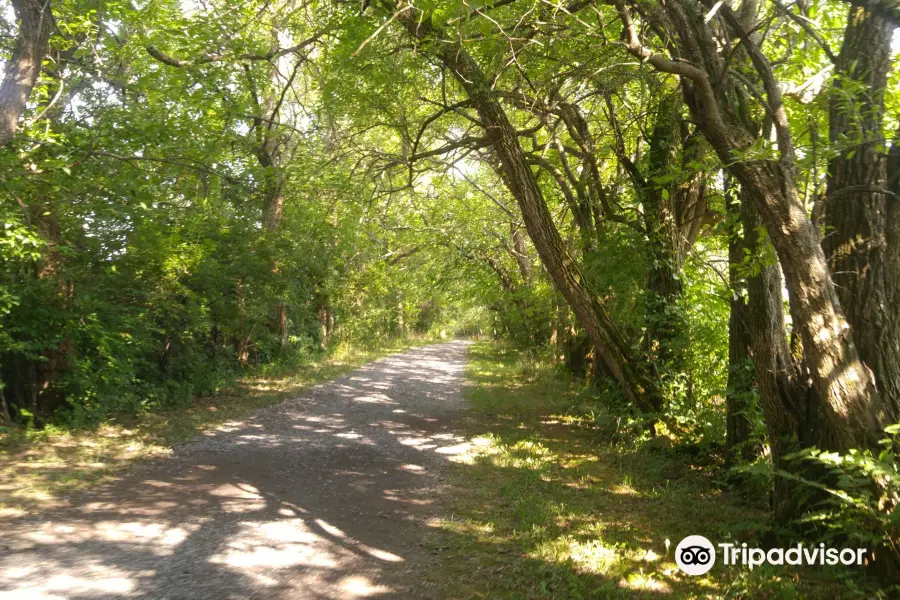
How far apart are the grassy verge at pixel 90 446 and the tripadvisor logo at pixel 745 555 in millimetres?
5784

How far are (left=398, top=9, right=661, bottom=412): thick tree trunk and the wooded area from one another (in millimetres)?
38

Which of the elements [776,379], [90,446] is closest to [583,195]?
[776,379]

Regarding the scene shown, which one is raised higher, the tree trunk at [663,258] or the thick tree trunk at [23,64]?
the thick tree trunk at [23,64]

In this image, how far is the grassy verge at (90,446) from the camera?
6.37 metres

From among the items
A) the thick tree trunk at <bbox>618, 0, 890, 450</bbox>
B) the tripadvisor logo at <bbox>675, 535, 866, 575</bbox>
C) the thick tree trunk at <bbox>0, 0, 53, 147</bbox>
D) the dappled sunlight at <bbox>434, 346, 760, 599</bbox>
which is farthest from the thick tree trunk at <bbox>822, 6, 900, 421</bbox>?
the thick tree trunk at <bbox>0, 0, 53, 147</bbox>

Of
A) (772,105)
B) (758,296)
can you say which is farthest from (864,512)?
(772,105)

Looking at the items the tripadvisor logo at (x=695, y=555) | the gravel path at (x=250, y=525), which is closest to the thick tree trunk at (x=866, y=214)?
the tripadvisor logo at (x=695, y=555)

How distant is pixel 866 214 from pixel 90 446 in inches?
360

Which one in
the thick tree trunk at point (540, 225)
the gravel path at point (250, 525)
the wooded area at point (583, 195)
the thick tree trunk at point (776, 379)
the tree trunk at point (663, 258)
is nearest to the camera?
the gravel path at point (250, 525)

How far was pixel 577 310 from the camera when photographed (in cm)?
898

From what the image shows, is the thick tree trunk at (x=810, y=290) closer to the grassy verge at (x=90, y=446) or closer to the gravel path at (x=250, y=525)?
the gravel path at (x=250, y=525)

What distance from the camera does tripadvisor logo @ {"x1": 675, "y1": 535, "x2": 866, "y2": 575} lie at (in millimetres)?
4672

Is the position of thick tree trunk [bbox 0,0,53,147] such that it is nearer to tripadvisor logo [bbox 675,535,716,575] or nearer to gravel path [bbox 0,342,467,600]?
gravel path [bbox 0,342,467,600]

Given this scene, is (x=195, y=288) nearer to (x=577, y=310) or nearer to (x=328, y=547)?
(x=577, y=310)
